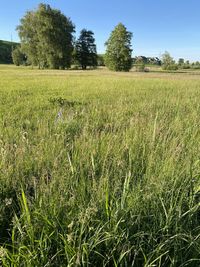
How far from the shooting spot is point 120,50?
6112cm

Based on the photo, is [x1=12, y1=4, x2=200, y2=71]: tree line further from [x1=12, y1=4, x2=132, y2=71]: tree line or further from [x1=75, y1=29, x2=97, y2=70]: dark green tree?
[x1=75, y1=29, x2=97, y2=70]: dark green tree

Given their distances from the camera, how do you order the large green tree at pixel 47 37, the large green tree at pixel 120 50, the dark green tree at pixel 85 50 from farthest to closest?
1. the dark green tree at pixel 85 50
2. the large green tree at pixel 120 50
3. the large green tree at pixel 47 37

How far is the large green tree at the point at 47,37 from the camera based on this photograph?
5853 centimetres

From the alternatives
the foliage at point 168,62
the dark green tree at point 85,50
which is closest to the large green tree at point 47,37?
the dark green tree at point 85,50

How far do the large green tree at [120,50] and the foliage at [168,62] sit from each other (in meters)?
19.1

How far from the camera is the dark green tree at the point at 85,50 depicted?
73.6 metres

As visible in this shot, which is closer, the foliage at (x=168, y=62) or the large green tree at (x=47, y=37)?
the large green tree at (x=47, y=37)

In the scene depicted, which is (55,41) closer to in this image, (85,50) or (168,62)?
(85,50)

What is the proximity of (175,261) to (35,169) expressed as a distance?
66.2 inches

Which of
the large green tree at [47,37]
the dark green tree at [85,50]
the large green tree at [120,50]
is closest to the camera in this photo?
the large green tree at [47,37]

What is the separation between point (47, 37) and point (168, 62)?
123 ft

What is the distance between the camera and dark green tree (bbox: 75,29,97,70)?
73.6 m

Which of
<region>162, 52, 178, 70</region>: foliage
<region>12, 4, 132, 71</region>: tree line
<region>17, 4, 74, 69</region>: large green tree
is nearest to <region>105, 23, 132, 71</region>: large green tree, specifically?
<region>12, 4, 132, 71</region>: tree line

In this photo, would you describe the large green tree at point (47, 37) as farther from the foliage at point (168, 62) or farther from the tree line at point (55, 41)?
the foliage at point (168, 62)
